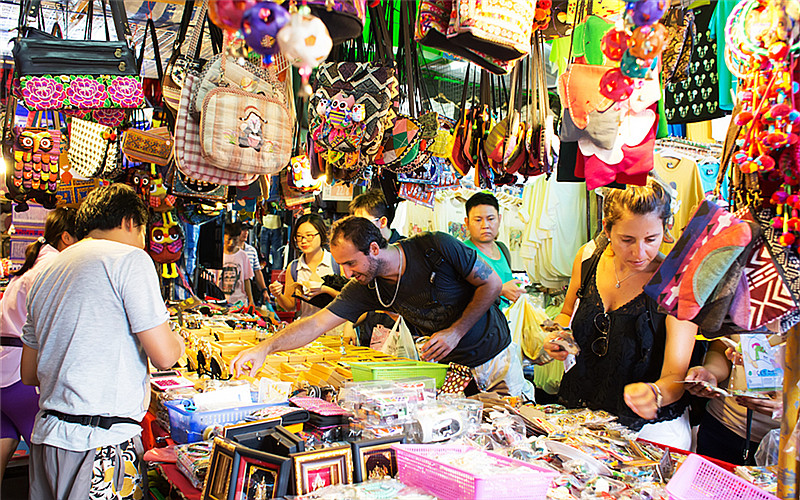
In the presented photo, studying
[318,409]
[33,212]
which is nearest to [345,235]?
[318,409]

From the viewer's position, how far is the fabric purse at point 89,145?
13.3ft

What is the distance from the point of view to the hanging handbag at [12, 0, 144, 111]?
2.52 metres

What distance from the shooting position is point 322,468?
1612 mm

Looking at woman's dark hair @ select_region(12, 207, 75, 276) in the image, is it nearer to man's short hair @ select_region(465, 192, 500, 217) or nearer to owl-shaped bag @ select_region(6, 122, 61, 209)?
owl-shaped bag @ select_region(6, 122, 61, 209)

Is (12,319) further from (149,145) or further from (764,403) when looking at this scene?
(764,403)

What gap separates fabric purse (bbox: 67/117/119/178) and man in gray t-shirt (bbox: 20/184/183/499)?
2080mm

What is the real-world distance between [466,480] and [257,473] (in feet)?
1.84

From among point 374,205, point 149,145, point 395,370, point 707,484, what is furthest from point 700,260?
point 374,205

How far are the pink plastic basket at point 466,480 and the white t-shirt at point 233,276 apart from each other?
624cm

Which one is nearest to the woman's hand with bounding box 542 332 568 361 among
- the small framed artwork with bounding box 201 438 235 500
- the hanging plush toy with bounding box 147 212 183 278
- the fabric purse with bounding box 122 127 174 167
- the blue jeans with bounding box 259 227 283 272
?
the small framed artwork with bounding box 201 438 235 500

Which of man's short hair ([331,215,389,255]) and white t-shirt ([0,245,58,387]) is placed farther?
white t-shirt ([0,245,58,387])

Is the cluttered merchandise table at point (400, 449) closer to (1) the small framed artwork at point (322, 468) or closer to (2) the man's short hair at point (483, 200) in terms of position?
(1) the small framed artwork at point (322, 468)

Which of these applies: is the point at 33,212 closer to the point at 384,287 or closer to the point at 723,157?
the point at 384,287

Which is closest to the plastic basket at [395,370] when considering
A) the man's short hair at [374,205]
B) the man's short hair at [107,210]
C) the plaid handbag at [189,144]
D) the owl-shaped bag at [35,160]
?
the plaid handbag at [189,144]
